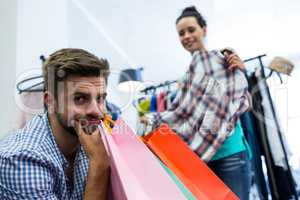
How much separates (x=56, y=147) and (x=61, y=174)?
0.07 meters

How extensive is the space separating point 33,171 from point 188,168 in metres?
0.32

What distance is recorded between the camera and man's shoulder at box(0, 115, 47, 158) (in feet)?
1.93

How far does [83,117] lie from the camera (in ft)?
2.49

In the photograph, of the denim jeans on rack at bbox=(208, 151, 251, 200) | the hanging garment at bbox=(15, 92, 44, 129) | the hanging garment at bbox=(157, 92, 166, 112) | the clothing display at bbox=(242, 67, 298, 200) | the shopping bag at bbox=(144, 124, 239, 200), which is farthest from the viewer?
the hanging garment at bbox=(157, 92, 166, 112)

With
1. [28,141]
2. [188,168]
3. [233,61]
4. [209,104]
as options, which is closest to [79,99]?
[28,141]

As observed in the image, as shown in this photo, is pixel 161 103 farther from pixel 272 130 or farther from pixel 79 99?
pixel 79 99

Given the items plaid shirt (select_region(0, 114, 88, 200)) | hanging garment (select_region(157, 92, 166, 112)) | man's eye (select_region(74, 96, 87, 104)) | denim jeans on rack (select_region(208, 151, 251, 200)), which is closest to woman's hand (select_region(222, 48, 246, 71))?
denim jeans on rack (select_region(208, 151, 251, 200))

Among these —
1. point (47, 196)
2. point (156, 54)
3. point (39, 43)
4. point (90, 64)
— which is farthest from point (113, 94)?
point (47, 196)

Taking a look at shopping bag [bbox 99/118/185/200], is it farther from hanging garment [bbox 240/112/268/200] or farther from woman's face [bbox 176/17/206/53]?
hanging garment [bbox 240/112/268/200]

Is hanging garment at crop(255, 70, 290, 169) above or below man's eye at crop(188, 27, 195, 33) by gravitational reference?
below

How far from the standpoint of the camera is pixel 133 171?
0.58 meters

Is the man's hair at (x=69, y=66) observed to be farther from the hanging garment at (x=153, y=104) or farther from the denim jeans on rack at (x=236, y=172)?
the hanging garment at (x=153, y=104)

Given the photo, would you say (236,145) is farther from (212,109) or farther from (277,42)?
(277,42)

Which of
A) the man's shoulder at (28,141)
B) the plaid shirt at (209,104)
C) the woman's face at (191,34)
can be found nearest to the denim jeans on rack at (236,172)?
the plaid shirt at (209,104)
